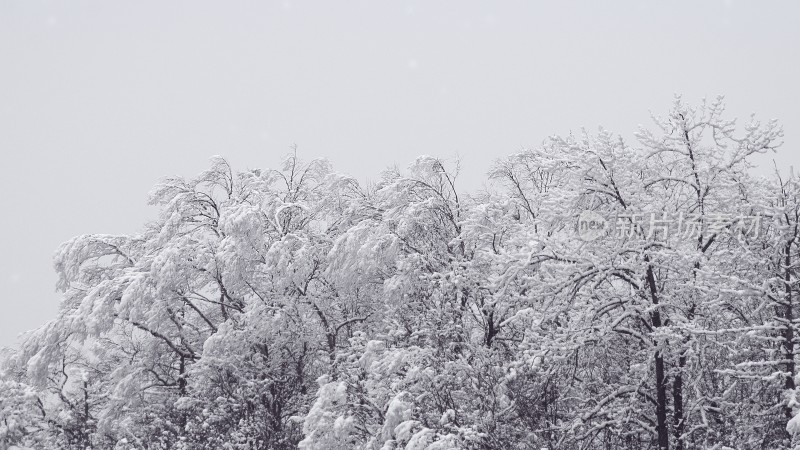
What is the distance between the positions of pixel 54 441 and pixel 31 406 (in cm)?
137

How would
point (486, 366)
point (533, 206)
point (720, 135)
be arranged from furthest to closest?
point (533, 206), point (486, 366), point (720, 135)

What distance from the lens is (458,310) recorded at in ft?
37.2

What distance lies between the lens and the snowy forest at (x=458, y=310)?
348 inches

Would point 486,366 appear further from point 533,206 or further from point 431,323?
point 533,206

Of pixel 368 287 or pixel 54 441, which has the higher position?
pixel 368 287

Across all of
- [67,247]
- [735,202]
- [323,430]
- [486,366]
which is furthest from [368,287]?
[735,202]

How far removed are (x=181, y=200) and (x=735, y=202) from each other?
37.0 feet

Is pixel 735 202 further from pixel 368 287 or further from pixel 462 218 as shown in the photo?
pixel 368 287

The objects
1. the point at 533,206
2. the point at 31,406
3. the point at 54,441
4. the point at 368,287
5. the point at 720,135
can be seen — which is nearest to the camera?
the point at 720,135

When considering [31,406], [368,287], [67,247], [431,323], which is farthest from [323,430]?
[67,247]

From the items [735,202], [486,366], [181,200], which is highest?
[181,200]

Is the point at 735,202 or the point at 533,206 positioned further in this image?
the point at 533,206

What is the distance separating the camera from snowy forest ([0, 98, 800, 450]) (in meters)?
8.83

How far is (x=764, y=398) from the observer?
9.77m
